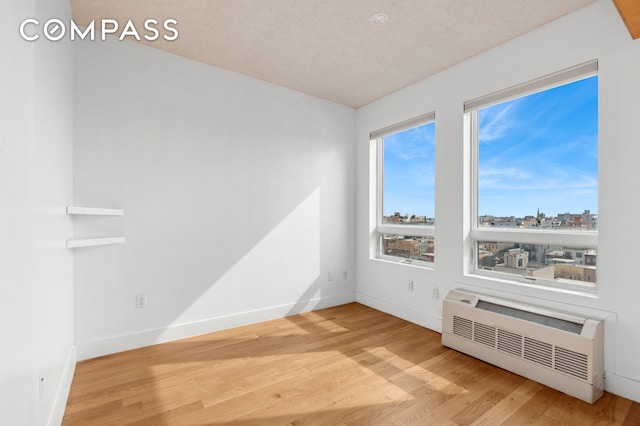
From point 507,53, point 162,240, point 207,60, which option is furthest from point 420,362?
point 207,60

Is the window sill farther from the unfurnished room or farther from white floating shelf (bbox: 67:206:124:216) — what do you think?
white floating shelf (bbox: 67:206:124:216)

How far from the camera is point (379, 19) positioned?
2414 mm

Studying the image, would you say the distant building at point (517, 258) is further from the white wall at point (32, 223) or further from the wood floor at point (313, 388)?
the white wall at point (32, 223)

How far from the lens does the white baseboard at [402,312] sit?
3250mm

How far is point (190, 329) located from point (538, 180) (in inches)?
137

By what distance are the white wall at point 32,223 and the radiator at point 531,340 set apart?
2.85m

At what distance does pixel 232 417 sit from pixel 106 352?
150 cm

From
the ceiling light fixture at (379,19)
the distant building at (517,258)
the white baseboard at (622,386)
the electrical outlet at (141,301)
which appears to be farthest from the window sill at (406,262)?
the electrical outlet at (141,301)

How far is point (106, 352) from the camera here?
263 centimetres

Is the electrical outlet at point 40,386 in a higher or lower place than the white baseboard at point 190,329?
higher

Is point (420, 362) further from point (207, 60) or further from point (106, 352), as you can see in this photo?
point (207, 60)

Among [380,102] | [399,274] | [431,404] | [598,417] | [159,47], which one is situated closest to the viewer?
[598,417]

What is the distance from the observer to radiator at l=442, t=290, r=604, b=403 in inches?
80.2

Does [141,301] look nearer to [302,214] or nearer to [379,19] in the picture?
[302,214]
